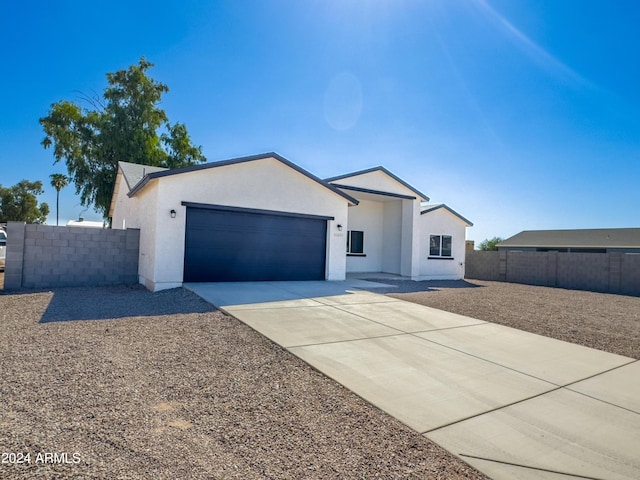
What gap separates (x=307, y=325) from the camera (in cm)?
646

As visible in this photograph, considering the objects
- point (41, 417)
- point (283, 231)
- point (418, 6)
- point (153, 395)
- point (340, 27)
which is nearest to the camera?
point (41, 417)

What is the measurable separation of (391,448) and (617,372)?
4.02 meters

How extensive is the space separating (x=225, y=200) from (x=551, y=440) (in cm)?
1034

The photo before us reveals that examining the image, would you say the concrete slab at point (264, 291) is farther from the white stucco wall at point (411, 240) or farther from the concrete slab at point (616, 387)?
the concrete slab at point (616, 387)

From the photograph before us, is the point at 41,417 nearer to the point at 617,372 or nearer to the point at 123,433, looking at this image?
the point at 123,433

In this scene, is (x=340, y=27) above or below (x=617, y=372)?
above

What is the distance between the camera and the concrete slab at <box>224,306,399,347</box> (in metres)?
5.64

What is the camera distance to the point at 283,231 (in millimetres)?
12609

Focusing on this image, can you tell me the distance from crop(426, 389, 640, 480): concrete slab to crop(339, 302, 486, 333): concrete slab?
10.1 feet

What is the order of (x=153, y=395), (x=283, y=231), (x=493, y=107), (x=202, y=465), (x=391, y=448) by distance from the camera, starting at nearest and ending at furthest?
(x=202, y=465), (x=391, y=448), (x=153, y=395), (x=283, y=231), (x=493, y=107)

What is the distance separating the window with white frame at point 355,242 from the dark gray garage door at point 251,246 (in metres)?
4.41

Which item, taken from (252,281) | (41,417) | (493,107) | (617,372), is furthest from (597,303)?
(41,417)

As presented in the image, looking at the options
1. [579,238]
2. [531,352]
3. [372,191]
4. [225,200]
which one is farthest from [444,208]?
[579,238]

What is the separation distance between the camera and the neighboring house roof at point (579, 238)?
30914 millimetres
